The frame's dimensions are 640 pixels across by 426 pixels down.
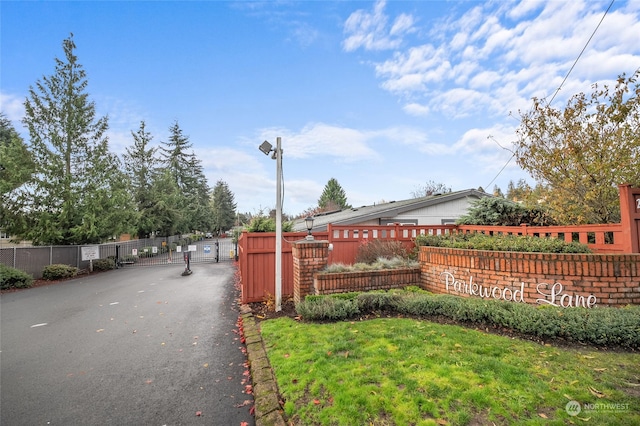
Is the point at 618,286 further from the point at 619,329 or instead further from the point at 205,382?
the point at 205,382

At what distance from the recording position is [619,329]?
311cm

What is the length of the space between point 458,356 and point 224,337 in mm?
3583

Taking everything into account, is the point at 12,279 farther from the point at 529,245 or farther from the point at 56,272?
the point at 529,245

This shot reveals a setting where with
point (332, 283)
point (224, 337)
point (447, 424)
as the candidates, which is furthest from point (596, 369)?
point (224, 337)

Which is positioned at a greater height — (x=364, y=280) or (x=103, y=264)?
(x=364, y=280)

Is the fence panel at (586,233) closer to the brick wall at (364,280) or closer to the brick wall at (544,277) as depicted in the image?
the brick wall at (544,277)

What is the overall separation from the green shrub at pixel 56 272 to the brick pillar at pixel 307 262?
40.9 ft

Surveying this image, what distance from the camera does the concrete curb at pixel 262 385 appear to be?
2.35 meters

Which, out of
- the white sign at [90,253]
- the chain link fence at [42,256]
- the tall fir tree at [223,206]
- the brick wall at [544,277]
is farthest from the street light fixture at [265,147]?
the tall fir tree at [223,206]

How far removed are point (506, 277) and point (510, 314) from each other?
1.23m

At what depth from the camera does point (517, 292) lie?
461 centimetres

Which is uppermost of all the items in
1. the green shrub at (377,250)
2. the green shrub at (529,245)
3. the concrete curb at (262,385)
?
the green shrub at (529,245)

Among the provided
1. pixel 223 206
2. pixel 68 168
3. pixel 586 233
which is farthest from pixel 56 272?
pixel 223 206

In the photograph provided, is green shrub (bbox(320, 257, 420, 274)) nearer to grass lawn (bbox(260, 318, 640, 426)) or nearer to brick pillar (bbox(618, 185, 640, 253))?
grass lawn (bbox(260, 318, 640, 426))
